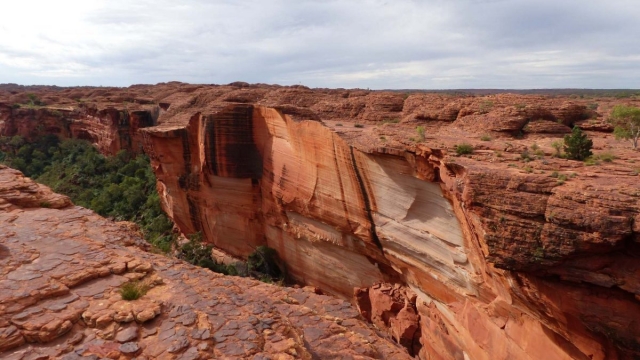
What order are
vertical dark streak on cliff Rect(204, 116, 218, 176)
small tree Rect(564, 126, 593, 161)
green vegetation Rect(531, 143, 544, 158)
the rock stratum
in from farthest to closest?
vertical dark streak on cliff Rect(204, 116, 218, 176)
green vegetation Rect(531, 143, 544, 158)
small tree Rect(564, 126, 593, 161)
the rock stratum

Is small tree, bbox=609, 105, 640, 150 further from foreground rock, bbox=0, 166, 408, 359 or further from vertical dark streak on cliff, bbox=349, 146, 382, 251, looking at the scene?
foreground rock, bbox=0, 166, 408, 359

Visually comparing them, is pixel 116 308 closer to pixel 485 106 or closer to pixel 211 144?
pixel 211 144

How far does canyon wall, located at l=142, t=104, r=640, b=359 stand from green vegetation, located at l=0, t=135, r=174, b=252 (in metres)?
2.64

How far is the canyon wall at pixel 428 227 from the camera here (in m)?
7.42

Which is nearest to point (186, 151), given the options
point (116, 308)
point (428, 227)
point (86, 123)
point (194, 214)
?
point (194, 214)

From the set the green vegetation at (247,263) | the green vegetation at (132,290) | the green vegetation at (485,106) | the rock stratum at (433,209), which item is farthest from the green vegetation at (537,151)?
the green vegetation at (247,263)

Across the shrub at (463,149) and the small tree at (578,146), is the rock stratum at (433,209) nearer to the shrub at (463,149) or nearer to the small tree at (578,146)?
the shrub at (463,149)

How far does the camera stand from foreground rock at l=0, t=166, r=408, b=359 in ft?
17.4

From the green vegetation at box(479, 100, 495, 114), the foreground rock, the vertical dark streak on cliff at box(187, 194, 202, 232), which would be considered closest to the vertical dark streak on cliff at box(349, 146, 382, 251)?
the foreground rock

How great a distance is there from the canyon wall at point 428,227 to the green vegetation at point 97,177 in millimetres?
2635

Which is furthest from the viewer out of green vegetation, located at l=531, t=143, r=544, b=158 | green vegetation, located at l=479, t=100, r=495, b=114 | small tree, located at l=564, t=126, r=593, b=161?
green vegetation, located at l=479, t=100, r=495, b=114

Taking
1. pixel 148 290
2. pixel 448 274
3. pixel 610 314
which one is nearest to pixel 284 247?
pixel 448 274

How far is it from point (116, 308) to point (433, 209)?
9116 mm

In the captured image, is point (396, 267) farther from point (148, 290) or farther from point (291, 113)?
point (148, 290)
